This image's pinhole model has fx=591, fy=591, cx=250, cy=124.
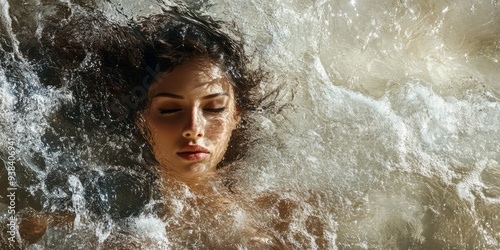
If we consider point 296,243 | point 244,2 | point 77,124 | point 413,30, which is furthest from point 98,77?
point 413,30

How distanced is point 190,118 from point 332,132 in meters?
0.95

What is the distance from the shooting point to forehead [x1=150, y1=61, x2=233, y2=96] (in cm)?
270

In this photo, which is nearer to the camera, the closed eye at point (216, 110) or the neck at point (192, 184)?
the closed eye at point (216, 110)

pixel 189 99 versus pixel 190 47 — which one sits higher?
pixel 190 47

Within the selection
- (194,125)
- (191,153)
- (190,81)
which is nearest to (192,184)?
(191,153)

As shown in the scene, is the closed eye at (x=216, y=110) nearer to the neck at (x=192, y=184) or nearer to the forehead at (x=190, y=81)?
the forehead at (x=190, y=81)

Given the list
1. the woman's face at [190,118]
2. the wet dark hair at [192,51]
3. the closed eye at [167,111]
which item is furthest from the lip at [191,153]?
the wet dark hair at [192,51]

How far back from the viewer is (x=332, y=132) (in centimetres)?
326

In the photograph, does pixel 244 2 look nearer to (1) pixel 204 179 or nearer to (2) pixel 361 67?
(2) pixel 361 67

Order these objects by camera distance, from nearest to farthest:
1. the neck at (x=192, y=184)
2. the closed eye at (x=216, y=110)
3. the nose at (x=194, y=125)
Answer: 1. the nose at (x=194, y=125)
2. the closed eye at (x=216, y=110)
3. the neck at (x=192, y=184)

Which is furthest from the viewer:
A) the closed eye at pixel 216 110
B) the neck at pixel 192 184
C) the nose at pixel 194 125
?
the neck at pixel 192 184

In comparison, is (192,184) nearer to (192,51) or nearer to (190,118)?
(190,118)

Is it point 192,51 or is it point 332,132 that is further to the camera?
point 332,132

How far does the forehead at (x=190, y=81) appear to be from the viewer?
270 cm
